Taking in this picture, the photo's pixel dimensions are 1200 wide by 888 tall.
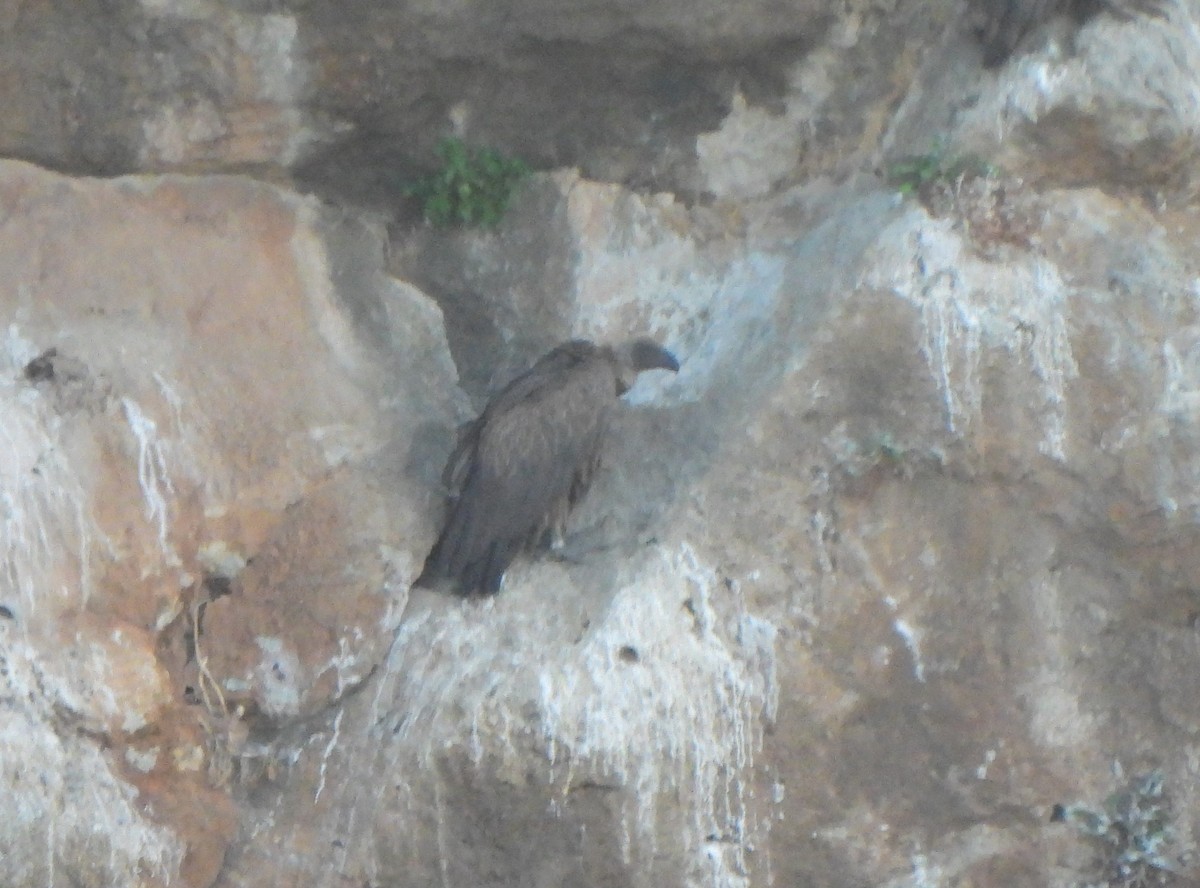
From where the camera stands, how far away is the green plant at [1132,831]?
5.84 metres

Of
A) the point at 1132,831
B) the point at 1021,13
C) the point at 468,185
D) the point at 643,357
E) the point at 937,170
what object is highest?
the point at 1021,13

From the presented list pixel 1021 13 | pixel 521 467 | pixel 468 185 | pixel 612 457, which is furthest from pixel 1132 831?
pixel 468 185

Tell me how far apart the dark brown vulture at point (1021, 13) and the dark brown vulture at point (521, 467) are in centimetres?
205

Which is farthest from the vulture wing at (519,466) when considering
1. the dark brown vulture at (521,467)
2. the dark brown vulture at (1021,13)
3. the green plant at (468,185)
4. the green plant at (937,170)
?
the dark brown vulture at (1021,13)

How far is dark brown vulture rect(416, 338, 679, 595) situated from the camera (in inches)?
236

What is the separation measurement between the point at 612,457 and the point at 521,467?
22.0 inches

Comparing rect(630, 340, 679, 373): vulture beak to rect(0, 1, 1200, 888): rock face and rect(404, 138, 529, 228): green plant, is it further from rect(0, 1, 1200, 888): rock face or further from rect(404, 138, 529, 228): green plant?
rect(404, 138, 529, 228): green plant

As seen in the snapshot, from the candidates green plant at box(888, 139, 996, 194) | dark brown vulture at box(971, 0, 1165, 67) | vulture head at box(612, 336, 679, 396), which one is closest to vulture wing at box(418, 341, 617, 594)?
vulture head at box(612, 336, 679, 396)

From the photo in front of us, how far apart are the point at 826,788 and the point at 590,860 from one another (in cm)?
86

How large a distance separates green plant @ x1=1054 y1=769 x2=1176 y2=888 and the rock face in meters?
0.06

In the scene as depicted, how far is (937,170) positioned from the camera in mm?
6543

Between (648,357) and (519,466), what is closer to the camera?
(519,466)

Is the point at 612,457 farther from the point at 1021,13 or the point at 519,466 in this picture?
the point at 1021,13

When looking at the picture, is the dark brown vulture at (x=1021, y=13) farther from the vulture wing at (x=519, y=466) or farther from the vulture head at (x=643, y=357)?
the vulture wing at (x=519, y=466)
